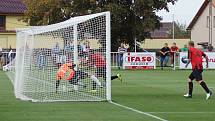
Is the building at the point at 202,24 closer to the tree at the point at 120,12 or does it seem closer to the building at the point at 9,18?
the tree at the point at 120,12

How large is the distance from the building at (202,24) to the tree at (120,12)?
1243 cm

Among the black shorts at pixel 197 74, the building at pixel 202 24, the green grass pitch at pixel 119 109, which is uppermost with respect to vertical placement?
the building at pixel 202 24

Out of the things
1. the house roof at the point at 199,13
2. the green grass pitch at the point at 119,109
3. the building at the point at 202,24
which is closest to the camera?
the green grass pitch at the point at 119,109

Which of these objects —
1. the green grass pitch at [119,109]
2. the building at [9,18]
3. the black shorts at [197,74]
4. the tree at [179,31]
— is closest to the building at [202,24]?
the building at [9,18]

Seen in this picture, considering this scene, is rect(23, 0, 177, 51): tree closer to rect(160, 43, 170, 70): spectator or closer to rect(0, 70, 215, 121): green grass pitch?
rect(160, 43, 170, 70): spectator

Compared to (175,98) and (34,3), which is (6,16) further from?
(175,98)

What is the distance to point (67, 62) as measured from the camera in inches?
768

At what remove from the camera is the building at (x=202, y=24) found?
3174 inches

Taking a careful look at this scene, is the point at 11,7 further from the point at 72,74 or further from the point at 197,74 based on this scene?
the point at 197,74

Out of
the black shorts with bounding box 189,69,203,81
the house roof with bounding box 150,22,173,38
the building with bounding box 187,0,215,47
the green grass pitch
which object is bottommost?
the green grass pitch

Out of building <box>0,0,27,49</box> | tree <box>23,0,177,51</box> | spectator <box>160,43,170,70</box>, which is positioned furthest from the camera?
building <box>0,0,27,49</box>

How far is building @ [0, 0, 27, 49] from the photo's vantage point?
268 ft

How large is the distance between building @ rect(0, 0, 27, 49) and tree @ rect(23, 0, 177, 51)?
12.3 m

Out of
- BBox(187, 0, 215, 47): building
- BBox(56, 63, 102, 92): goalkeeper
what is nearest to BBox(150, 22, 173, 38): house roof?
Result: BBox(187, 0, 215, 47): building
